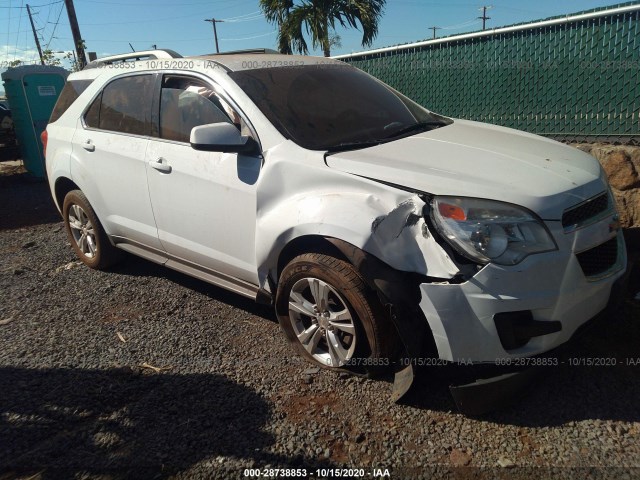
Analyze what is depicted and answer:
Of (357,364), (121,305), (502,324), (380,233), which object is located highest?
(380,233)

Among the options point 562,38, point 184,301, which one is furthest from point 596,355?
point 562,38

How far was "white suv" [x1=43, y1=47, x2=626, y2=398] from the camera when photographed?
8.19 feet

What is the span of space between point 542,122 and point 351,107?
11.1ft

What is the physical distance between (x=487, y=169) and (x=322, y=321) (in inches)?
49.3

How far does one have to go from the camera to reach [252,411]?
288cm

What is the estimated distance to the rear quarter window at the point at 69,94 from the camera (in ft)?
16.1

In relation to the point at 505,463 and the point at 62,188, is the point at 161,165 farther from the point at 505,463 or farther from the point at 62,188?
the point at 505,463

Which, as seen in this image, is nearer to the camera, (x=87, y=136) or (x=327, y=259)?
(x=327, y=259)

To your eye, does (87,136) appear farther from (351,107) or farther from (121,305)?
(351,107)

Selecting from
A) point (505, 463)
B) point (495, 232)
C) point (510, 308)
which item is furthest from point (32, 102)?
point (505, 463)

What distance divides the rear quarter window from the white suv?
44cm

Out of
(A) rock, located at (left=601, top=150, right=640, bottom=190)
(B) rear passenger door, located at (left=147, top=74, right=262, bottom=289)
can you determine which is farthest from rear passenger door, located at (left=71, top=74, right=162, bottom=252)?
(A) rock, located at (left=601, top=150, right=640, bottom=190)

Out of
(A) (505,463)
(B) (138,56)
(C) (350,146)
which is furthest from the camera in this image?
(B) (138,56)

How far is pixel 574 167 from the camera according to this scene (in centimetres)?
291
